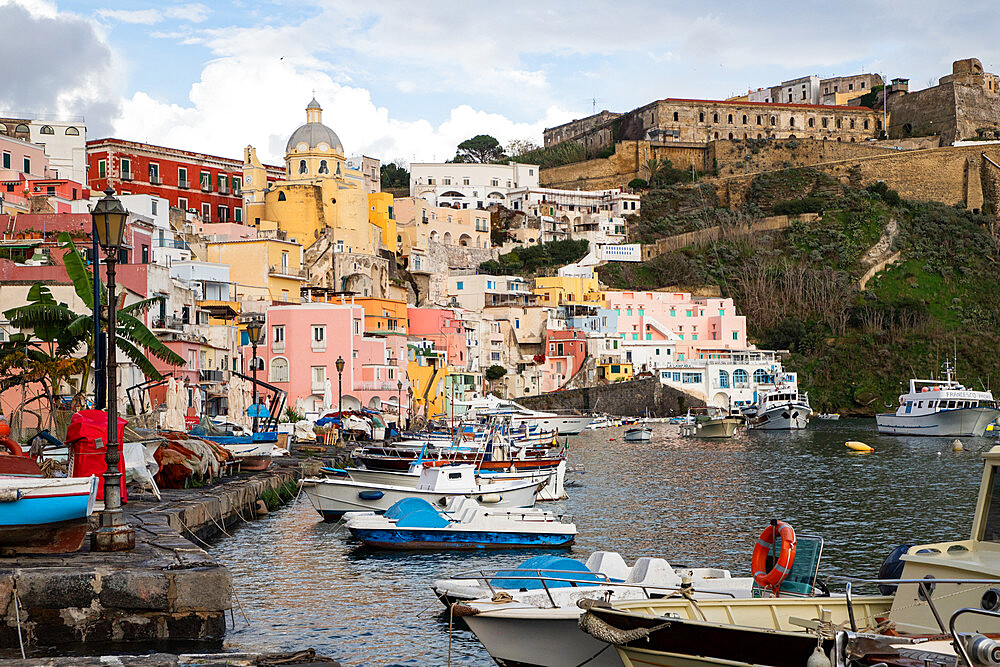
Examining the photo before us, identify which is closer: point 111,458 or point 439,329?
point 111,458

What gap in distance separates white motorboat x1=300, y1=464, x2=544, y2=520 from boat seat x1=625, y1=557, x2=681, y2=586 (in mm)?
10869

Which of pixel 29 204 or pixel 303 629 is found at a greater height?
pixel 29 204

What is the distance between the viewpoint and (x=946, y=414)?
6556 cm

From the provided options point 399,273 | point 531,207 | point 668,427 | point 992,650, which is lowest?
point 668,427

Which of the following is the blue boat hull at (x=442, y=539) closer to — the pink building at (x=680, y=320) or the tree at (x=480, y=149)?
the pink building at (x=680, y=320)

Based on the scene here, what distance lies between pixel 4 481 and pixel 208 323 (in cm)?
4270

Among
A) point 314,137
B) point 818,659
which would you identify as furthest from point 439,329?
point 818,659

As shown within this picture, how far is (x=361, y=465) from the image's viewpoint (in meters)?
29.3

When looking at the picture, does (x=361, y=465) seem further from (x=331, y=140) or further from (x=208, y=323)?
(x=331, y=140)

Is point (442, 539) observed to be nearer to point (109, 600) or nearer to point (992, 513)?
point (109, 600)

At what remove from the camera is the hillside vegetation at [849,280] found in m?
92.1

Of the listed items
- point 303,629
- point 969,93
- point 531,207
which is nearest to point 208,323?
point 303,629

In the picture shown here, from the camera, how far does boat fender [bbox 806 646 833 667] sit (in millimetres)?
8344

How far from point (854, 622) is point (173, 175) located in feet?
253
